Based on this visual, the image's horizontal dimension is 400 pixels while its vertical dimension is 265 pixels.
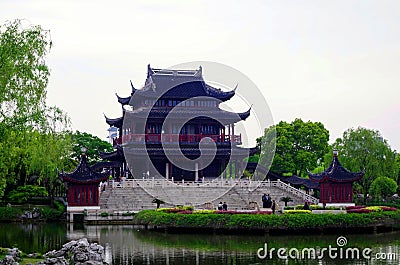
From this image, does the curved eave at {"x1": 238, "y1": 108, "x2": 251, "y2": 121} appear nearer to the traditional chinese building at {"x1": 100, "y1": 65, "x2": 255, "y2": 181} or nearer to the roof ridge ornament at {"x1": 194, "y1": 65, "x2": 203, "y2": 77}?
the traditional chinese building at {"x1": 100, "y1": 65, "x2": 255, "y2": 181}

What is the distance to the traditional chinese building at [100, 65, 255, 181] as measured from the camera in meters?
47.1

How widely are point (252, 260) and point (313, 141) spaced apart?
35990 millimetres

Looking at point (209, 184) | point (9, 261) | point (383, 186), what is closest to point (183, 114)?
point (209, 184)

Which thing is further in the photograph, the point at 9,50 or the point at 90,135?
the point at 90,135

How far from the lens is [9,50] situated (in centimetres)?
1877

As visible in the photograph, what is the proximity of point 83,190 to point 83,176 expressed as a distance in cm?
87

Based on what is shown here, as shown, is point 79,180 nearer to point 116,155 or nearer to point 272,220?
point 116,155

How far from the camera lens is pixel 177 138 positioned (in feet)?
156

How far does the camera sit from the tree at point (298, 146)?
2135 inches

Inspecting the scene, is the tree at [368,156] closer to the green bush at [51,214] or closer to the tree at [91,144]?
the green bush at [51,214]

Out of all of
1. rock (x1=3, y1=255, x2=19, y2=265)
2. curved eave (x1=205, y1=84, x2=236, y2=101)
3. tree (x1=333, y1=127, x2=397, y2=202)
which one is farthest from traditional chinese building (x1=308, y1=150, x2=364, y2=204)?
rock (x1=3, y1=255, x2=19, y2=265)

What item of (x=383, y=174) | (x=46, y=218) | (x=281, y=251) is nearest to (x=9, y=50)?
(x=281, y=251)

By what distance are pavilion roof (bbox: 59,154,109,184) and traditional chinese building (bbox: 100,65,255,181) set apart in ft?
25.3

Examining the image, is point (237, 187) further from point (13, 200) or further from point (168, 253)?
point (168, 253)
